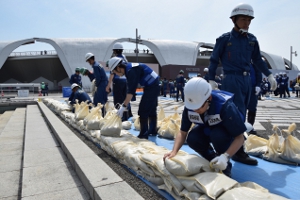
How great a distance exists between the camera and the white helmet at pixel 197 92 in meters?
1.77

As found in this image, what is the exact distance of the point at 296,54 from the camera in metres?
34.4

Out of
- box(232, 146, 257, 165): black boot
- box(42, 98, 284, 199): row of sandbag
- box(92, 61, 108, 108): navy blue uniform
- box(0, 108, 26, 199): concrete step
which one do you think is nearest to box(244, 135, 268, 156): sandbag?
box(232, 146, 257, 165): black boot

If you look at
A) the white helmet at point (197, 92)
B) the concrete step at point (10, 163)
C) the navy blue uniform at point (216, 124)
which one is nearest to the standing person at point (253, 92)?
the navy blue uniform at point (216, 124)

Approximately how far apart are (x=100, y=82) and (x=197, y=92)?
3761mm

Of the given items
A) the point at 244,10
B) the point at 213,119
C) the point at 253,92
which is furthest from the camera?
the point at 253,92

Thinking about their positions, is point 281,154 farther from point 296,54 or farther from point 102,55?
point 296,54

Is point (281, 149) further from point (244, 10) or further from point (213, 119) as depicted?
point (244, 10)

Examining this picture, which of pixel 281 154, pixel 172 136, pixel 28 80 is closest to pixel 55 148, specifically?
pixel 172 136

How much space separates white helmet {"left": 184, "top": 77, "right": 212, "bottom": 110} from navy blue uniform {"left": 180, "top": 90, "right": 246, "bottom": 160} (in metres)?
0.13

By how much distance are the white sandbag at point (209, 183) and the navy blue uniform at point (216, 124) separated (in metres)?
0.40

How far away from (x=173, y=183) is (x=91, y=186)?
0.69 metres

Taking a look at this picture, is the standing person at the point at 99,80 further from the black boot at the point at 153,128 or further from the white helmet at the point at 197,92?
the white helmet at the point at 197,92

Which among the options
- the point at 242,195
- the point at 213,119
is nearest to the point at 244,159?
the point at 213,119

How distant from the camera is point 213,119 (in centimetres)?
190
